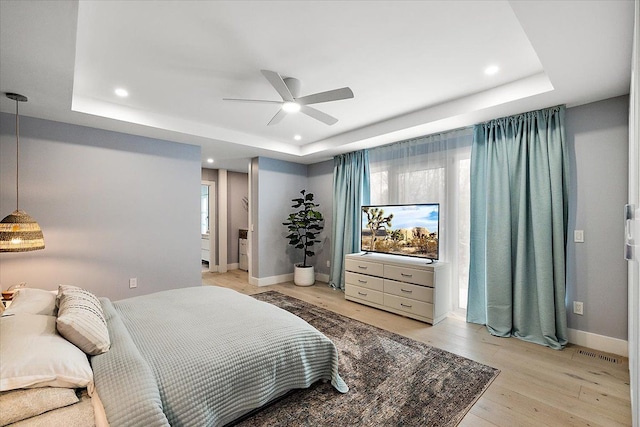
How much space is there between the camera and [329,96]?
2469mm

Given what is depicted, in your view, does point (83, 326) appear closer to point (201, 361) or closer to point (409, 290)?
point (201, 361)

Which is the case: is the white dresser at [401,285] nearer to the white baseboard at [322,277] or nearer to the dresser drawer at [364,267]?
the dresser drawer at [364,267]

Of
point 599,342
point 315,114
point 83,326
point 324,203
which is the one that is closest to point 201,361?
point 83,326

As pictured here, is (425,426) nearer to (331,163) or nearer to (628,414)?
(628,414)

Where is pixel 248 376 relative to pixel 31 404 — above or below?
below

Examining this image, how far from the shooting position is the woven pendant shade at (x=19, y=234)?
244 centimetres

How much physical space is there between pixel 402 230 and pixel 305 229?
2197 millimetres

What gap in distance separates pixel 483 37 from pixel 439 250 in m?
2.48

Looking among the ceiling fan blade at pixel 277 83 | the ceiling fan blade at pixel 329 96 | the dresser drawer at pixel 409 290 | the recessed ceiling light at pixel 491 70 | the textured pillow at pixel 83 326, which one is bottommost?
the dresser drawer at pixel 409 290

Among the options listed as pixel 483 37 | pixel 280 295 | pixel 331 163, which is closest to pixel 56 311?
pixel 280 295

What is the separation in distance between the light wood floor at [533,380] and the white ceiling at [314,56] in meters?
2.34

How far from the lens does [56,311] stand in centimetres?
178

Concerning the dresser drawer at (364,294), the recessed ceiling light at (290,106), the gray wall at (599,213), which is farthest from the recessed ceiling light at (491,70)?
the dresser drawer at (364,294)

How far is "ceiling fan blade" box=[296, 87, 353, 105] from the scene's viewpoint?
238 centimetres
